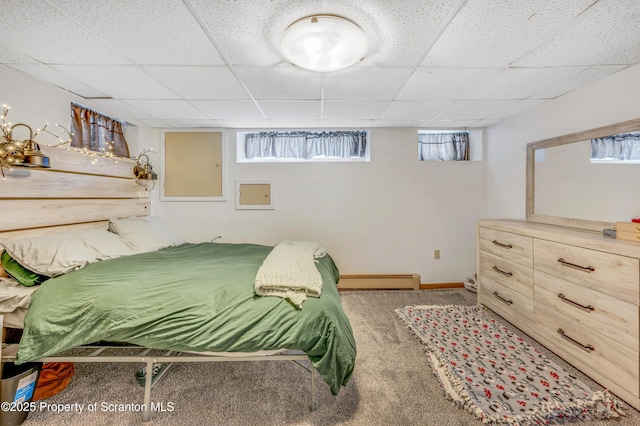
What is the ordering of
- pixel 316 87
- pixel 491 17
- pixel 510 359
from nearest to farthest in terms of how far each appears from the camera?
pixel 491 17
pixel 510 359
pixel 316 87

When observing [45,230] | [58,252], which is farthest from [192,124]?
[58,252]

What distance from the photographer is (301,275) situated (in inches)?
66.7

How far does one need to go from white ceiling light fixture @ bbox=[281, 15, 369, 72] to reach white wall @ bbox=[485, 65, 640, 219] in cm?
205

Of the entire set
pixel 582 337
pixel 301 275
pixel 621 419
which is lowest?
pixel 621 419

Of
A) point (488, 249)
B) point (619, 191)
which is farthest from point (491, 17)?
point (488, 249)

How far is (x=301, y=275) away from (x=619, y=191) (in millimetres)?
2501

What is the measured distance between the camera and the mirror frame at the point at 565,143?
6.48 ft

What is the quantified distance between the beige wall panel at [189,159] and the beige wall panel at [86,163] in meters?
0.48

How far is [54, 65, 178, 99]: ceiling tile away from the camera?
1.92 meters

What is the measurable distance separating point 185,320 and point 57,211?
1765 mm

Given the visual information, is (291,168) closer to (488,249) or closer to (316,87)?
(316,87)

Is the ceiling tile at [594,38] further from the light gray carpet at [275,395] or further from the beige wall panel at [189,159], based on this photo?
the beige wall panel at [189,159]

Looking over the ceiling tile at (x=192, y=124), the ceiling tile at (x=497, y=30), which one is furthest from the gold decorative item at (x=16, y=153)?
the ceiling tile at (x=497, y=30)

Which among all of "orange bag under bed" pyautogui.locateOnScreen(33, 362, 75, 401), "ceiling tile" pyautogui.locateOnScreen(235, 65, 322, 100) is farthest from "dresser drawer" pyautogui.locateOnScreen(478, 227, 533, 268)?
"orange bag under bed" pyautogui.locateOnScreen(33, 362, 75, 401)
